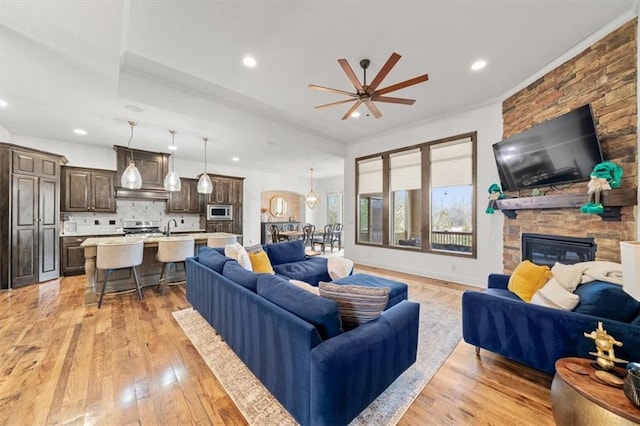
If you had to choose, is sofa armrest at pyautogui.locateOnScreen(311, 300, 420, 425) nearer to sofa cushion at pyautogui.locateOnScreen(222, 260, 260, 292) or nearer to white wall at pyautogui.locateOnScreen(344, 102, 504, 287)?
sofa cushion at pyautogui.locateOnScreen(222, 260, 260, 292)

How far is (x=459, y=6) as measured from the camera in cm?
235

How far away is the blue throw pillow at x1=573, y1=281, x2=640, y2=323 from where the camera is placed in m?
1.66

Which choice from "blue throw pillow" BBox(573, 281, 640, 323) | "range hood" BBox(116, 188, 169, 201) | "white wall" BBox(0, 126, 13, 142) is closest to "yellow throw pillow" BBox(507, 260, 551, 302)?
"blue throw pillow" BBox(573, 281, 640, 323)

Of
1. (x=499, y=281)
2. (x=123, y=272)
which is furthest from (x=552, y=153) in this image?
(x=123, y=272)

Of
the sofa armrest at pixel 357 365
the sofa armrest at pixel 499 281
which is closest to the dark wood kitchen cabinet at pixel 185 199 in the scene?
the sofa armrest at pixel 357 365

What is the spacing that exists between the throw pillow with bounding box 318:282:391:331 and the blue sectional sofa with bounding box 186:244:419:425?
0.22 feet

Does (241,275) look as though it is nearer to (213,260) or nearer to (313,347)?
(213,260)

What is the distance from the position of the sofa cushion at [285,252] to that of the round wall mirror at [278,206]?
22.1 ft

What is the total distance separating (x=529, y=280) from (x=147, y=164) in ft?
24.2

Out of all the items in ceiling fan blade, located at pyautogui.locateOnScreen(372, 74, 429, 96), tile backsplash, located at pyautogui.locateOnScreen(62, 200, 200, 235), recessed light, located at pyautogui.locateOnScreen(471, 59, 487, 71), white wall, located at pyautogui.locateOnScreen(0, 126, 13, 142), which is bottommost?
tile backsplash, located at pyautogui.locateOnScreen(62, 200, 200, 235)

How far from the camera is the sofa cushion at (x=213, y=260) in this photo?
2622mm

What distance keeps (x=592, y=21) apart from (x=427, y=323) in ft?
12.1

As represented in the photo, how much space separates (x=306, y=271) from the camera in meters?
3.67

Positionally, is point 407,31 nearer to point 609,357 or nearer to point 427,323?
point 609,357
